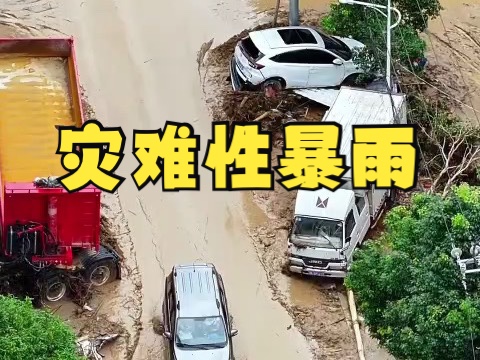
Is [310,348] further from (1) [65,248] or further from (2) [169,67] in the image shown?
(2) [169,67]

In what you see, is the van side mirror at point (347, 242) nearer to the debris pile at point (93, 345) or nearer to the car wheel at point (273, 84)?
the debris pile at point (93, 345)

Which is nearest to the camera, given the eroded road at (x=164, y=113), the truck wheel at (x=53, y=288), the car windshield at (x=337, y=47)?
the truck wheel at (x=53, y=288)

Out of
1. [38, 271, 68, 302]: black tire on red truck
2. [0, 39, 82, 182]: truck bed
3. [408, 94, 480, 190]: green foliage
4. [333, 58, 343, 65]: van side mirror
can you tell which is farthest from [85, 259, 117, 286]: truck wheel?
[333, 58, 343, 65]: van side mirror

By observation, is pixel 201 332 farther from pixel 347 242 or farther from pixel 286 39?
pixel 286 39

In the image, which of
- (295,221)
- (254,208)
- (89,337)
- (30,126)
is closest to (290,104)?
(254,208)

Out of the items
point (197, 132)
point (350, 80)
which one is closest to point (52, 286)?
point (197, 132)

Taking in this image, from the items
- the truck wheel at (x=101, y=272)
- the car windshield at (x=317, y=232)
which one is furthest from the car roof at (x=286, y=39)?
the truck wheel at (x=101, y=272)
